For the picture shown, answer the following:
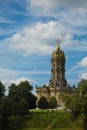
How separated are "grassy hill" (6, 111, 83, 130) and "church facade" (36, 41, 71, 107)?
→ 3433 centimetres

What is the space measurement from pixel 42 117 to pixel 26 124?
545 centimetres

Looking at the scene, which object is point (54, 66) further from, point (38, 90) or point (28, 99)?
point (28, 99)

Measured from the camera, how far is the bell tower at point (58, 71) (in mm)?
148625

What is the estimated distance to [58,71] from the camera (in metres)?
150

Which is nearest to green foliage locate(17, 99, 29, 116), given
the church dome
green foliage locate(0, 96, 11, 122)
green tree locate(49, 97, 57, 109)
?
green foliage locate(0, 96, 11, 122)

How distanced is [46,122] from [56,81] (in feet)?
150

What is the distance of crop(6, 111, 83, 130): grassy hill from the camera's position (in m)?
99.4

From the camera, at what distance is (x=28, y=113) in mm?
116250

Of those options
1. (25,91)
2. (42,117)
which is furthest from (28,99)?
(42,117)

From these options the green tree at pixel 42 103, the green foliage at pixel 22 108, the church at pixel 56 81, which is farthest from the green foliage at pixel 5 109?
the church at pixel 56 81

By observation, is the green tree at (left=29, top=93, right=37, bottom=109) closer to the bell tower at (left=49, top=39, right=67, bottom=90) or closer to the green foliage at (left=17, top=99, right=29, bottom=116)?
the green foliage at (left=17, top=99, right=29, bottom=116)

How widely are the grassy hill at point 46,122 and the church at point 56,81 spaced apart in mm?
34317

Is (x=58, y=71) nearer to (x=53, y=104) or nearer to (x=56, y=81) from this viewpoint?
(x=56, y=81)

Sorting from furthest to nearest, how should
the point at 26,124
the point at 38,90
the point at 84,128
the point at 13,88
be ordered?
the point at 38,90
the point at 13,88
the point at 26,124
the point at 84,128
